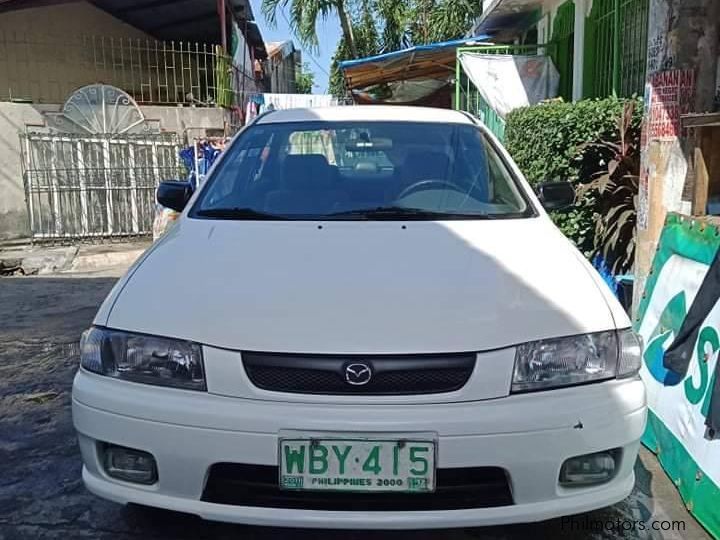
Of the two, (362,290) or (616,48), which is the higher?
(616,48)

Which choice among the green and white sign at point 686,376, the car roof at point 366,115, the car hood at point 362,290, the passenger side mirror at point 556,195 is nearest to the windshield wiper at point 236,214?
the car hood at point 362,290

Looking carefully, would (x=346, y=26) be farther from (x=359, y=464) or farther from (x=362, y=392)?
(x=359, y=464)

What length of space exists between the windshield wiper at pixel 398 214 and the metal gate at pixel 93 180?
720 centimetres

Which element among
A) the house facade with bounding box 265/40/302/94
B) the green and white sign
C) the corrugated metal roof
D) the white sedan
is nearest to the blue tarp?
the corrugated metal roof

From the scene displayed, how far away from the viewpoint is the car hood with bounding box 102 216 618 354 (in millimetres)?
2006

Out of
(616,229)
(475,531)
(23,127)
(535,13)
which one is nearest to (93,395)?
(475,531)

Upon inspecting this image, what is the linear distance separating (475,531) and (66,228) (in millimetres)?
8157

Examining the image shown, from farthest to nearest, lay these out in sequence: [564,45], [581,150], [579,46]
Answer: [564,45]
[579,46]
[581,150]

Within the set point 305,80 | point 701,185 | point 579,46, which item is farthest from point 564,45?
point 305,80

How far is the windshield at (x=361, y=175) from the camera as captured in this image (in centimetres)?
294

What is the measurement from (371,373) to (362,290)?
0.32 metres

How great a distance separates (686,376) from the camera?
2.79 meters

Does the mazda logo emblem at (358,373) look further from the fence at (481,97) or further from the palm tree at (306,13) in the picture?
the palm tree at (306,13)

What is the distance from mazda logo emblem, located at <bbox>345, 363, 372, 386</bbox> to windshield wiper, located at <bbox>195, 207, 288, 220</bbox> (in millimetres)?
1071
